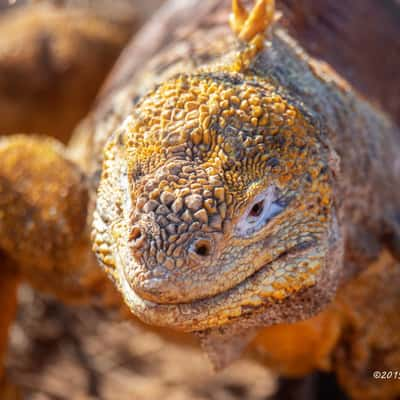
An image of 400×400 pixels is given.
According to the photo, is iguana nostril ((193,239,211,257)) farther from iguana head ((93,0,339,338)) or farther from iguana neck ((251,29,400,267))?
iguana neck ((251,29,400,267))

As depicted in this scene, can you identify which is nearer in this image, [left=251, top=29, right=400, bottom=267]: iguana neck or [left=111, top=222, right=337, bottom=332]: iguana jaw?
[left=111, top=222, right=337, bottom=332]: iguana jaw

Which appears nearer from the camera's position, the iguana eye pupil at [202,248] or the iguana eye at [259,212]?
the iguana eye pupil at [202,248]

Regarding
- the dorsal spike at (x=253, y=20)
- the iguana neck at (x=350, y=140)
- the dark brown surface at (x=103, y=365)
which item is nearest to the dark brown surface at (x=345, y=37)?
the iguana neck at (x=350, y=140)

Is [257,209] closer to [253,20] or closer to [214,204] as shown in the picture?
[214,204]

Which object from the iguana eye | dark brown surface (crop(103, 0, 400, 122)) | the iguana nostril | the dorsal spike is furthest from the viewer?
dark brown surface (crop(103, 0, 400, 122))

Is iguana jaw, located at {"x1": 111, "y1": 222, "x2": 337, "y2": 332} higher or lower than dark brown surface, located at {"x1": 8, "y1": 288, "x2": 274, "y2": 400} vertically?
higher

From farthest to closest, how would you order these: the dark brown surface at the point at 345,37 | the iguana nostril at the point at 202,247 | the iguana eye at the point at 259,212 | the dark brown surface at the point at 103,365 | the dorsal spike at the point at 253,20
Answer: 1. the dark brown surface at the point at 103,365
2. the dark brown surface at the point at 345,37
3. the dorsal spike at the point at 253,20
4. the iguana eye at the point at 259,212
5. the iguana nostril at the point at 202,247

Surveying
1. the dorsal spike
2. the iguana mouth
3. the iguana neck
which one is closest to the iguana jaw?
the iguana mouth

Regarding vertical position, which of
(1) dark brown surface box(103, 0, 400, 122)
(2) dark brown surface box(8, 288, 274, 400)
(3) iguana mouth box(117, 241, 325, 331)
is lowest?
(2) dark brown surface box(8, 288, 274, 400)

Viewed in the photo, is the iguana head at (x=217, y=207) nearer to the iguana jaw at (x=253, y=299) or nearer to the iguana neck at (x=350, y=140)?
the iguana jaw at (x=253, y=299)
